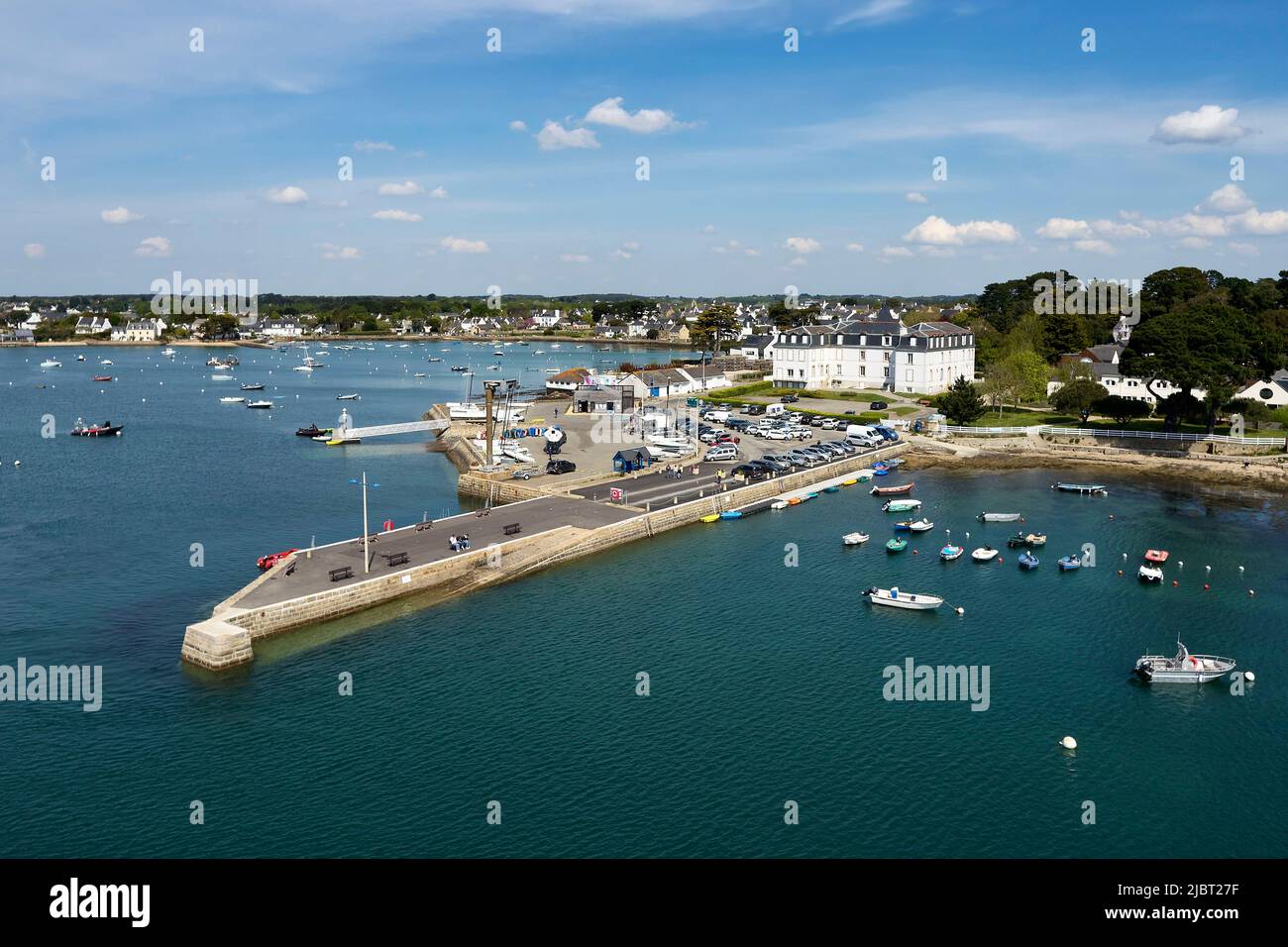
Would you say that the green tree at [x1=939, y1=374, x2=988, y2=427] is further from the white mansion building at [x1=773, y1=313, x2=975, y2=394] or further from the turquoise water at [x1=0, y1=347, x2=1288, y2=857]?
the turquoise water at [x1=0, y1=347, x2=1288, y2=857]

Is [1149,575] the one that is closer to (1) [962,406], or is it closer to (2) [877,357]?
(1) [962,406]

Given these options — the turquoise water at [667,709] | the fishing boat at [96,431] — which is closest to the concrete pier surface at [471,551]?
the turquoise water at [667,709]

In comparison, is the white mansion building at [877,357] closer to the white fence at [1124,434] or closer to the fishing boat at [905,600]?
the white fence at [1124,434]

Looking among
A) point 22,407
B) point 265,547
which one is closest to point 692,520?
point 265,547

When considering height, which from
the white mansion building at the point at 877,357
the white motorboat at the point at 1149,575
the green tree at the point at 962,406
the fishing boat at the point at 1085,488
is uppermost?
the white mansion building at the point at 877,357

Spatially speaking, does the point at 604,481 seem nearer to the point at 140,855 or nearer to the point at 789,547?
the point at 789,547

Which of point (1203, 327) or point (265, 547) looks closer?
point (265, 547)

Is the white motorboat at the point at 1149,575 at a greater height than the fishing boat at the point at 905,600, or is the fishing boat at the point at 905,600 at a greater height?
the white motorboat at the point at 1149,575
